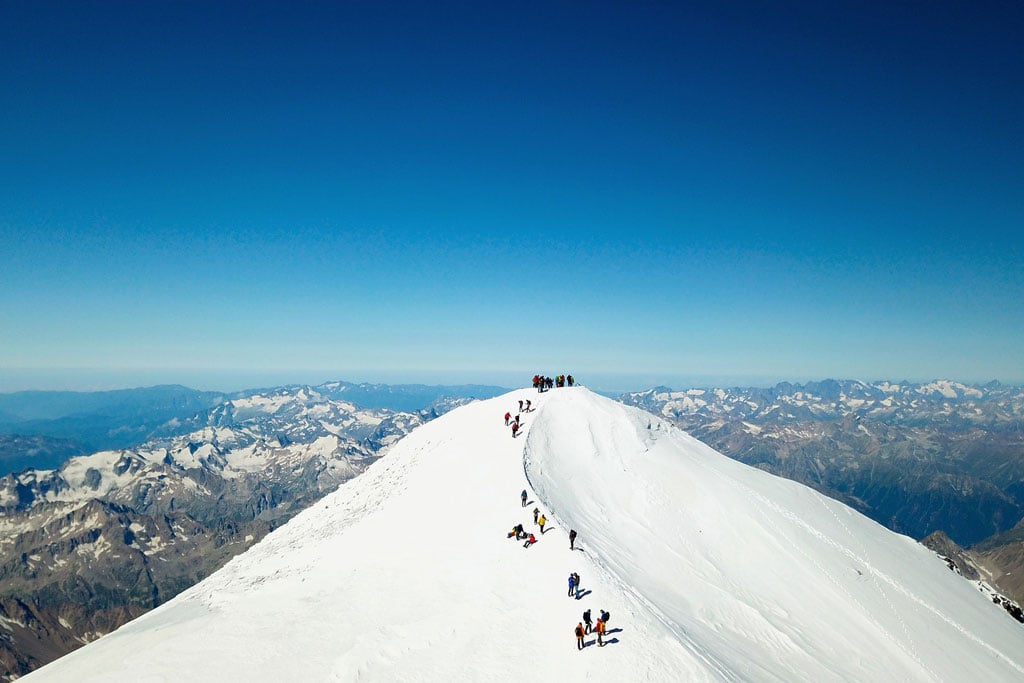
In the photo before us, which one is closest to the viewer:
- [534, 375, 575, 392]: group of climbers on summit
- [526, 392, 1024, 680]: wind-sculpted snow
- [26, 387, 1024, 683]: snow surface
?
[26, 387, 1024, 683]: snow surface

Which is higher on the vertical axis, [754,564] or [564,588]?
[564,588]

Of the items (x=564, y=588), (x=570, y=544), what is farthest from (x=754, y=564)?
(x=564, y=588)

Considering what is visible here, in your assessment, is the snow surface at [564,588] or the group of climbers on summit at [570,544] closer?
the group of climbers on summit at [570,544]

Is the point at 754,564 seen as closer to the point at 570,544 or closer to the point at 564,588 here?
the point at 570,544

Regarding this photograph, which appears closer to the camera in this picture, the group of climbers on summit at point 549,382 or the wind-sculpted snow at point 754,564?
the wind-sculpted snow at point 754,564

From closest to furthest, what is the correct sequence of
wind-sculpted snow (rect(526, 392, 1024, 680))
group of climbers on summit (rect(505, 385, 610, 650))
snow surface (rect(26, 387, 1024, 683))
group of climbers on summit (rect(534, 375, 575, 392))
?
1. group of climbers on summit (rect(505, 385, 610, 650))
2. snow surface (rect(26, 387, 1024, 683))
3. wind-sculpted snow (rect(526, 392, 1024, 680))
4. group of climbers on summit (rect(534, 375, 575, 392))

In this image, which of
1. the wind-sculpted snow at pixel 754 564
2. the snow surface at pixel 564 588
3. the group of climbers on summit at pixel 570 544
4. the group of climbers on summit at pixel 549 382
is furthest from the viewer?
the group of climbers on summit at pixel 549 382

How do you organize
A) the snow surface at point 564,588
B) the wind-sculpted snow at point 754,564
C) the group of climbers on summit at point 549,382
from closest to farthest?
the snow surface at point 564,588, the wind-sculpted snow at point 754,564, the group of climbers on summit at point 549,382

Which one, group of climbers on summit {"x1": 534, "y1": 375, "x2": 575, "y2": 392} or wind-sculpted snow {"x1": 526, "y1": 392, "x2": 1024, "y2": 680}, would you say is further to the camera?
group of climbers on summit {"x1": 534, "y1": 375, "x2": 575, "y2": 392}

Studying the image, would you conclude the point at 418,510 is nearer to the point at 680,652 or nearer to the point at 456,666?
the point at 456,666
